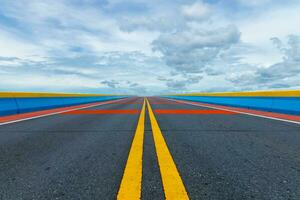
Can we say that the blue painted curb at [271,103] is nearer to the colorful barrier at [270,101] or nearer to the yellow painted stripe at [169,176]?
the colorful barrier at [270,101]

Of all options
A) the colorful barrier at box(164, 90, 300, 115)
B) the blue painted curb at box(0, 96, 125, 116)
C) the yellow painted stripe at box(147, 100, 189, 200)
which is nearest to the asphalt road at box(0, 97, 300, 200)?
the yellow painted stripe at box(147, 100, 189, 200)

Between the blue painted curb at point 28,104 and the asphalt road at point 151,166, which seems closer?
the asphalt road at point 151,166

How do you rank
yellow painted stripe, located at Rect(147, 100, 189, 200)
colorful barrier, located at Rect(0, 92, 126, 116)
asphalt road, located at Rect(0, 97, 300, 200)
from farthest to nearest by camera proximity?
colorful barrier, located at Rect(0, 92, 126, 116) → asphalt road, located at Rect(0, 97, 300, 200) → yellow painted stripe, located at Rect(147, 100, 189, 200)

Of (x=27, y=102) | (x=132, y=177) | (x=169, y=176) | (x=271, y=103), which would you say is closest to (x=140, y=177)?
(x=132, y=177)

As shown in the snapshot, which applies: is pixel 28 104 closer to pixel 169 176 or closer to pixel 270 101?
pixel 169 176

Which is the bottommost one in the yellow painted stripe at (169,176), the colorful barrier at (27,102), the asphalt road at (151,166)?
the asphalt road at (151,166)

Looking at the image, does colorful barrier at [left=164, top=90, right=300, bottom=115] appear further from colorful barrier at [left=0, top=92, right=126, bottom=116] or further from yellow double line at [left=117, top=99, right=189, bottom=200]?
colorful barrier at [left=0, top=92, right=126, bottom=116]


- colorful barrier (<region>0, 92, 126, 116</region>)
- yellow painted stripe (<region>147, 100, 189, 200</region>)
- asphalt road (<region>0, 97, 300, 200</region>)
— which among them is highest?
colorful barrier (<region>0, 92, 126, 116</region>)

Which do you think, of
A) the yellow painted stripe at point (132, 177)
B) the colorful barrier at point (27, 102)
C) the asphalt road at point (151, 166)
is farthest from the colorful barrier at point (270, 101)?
the colorful barrier at point (27, 102)

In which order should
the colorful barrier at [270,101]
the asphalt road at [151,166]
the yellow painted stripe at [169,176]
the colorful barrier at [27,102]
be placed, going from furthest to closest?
1. the colorful barrier at [27,102]
2. the colorful barrier at [270,101]
3. the asphalt road at [151,166]
4. the yellow painted stripe at [169,176]

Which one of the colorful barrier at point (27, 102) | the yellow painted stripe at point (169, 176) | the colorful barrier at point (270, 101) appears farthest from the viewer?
the colorful barrier at point (27, 102)

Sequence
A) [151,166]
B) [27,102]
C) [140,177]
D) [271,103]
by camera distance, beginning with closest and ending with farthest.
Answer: [140,177] → [151,166] → [271,103] → [27,102]

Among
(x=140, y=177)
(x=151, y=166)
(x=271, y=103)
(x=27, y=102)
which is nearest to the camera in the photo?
(x=140, y=177)

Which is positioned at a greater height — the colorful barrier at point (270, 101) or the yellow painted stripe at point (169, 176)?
the colorful barrier at point (270, 101)
